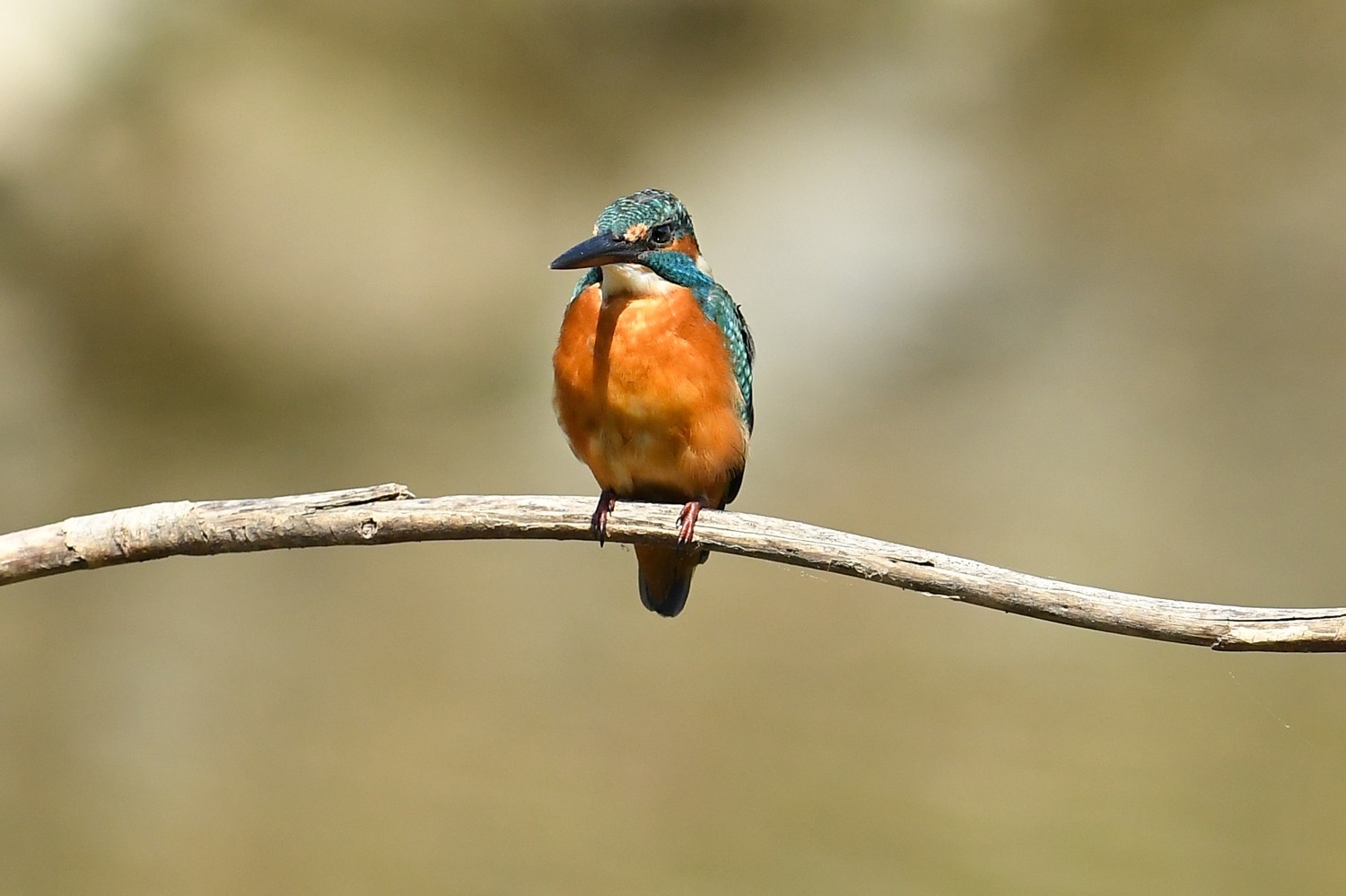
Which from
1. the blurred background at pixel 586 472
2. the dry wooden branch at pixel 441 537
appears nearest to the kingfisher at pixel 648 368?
the dry wooden branch at pixel 441 537

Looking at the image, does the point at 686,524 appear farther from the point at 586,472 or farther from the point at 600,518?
the point at 586,472

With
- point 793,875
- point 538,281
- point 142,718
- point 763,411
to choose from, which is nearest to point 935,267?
point 763,411

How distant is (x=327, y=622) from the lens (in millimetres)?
5422

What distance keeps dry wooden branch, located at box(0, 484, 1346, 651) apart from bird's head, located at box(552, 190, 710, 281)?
1.91ft

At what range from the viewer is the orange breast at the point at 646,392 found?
258 cm

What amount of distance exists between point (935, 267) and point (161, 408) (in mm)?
3699

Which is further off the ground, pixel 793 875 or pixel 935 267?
pixel 935 267

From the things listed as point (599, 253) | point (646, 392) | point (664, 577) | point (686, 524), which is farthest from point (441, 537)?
point (664, 577)

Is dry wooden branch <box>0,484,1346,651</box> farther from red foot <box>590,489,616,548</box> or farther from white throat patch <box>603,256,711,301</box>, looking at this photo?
white throat patch <box>603,256,711,301</box>

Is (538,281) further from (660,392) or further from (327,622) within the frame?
(660,392)

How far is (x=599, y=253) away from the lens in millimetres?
2523

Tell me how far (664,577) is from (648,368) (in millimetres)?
548

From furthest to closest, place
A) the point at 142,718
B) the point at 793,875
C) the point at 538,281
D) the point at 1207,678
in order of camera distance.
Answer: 1. the point at 538,281
2. the point at 142,718
3. the point at 1207,678
4. the point at 793,875

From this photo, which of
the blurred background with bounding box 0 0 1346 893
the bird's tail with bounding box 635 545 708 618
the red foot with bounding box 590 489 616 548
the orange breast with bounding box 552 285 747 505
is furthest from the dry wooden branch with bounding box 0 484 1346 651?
the blurred background with bounding box 0 0 1346 893
